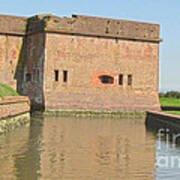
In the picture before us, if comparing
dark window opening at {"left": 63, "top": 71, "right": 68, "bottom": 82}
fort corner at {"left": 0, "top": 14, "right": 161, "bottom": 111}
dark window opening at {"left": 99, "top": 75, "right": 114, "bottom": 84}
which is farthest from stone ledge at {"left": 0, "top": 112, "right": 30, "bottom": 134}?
dark window opening at {"left": 99, "top": 75, "right": 114, "bottom": 84}

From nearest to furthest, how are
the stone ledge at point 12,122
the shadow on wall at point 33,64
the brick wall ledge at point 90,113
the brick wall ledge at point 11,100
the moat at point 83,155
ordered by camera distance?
the moat at point 83,155 < the stone ledge at point 12,122 < the brick wall ledge at point 11,100 < the brick wall ledge at point 90,113 < the shadow on wall at point 33,64

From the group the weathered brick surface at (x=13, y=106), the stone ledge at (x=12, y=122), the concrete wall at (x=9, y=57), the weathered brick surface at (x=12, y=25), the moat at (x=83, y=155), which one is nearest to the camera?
the moat at (x=83, y=155)

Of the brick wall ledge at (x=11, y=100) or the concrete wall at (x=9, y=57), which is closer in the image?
the brick wall ledge at (x=11, y=100)

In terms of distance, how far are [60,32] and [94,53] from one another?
2840 mm

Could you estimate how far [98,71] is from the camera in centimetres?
2608

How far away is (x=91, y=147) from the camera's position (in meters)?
12.5

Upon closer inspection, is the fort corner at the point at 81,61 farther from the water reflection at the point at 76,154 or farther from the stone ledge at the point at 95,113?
the water reflection at the point at 76,154

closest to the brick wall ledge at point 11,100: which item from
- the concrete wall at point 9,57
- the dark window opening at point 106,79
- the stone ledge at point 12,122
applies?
the stone ledge at point 12,122

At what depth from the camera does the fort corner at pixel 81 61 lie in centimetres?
2498

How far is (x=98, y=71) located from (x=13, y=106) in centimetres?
Result: 966

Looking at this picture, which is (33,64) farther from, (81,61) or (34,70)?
(81,61)

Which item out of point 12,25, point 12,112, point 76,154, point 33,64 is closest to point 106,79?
point 33,64

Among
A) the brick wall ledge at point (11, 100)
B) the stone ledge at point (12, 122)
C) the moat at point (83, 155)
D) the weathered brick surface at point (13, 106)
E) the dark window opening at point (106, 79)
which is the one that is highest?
the dark window opening at point (106, 79)

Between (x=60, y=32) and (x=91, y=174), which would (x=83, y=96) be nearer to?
(x=60, y=32)
